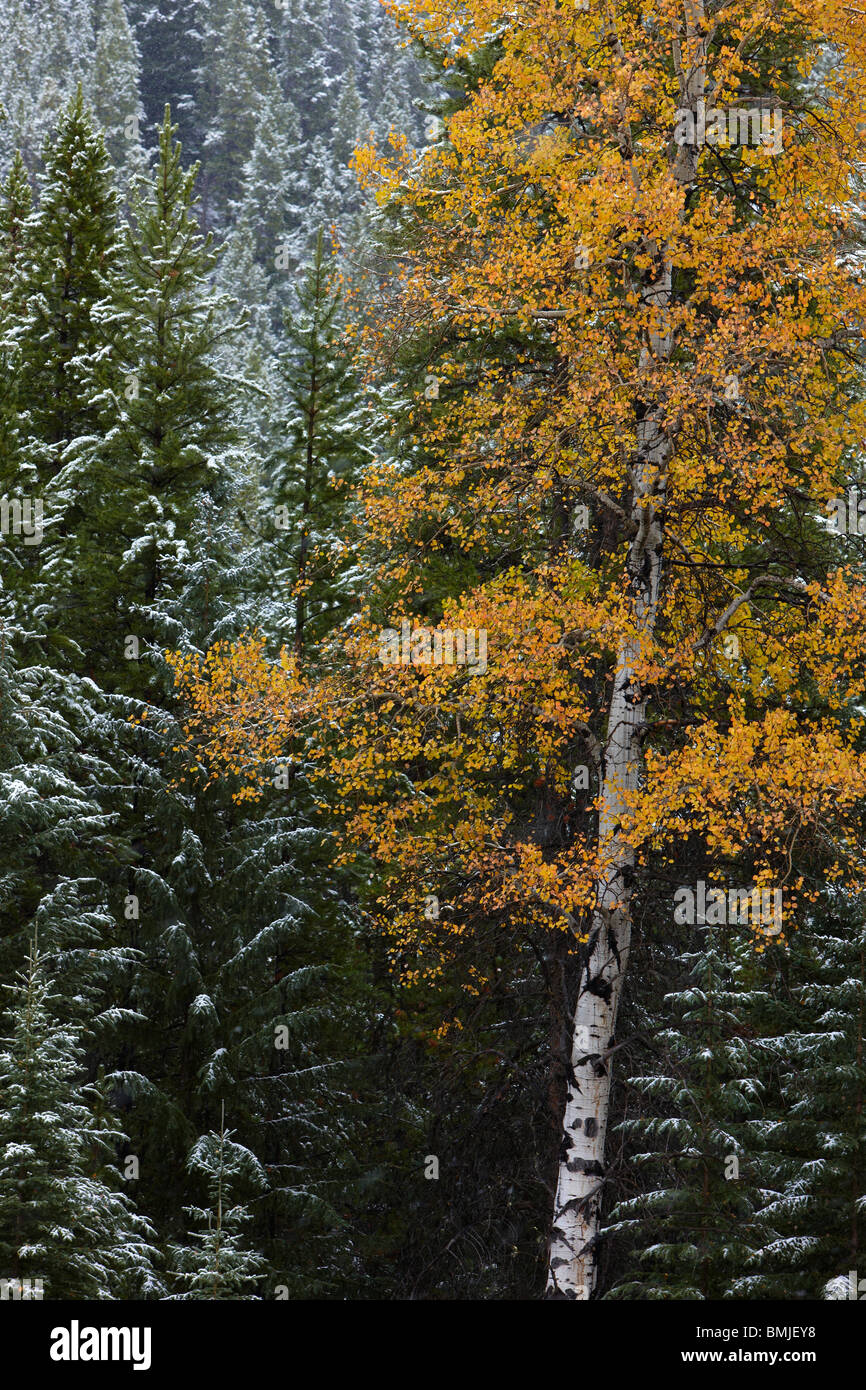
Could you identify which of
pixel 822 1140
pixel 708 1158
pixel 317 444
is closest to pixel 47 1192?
pixel 708 1158

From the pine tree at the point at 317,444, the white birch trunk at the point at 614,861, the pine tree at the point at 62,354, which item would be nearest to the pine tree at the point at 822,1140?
the white birch trunk at the point at 614,861

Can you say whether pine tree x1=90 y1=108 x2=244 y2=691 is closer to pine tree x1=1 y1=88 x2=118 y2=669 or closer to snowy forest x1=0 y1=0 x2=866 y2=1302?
snowy forest x1=0 y1=0 x2=866 y2=1302

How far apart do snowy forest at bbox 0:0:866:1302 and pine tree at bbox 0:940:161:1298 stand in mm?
35

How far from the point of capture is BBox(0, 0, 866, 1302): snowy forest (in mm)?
9336

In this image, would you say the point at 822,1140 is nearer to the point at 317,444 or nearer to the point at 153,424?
the point at 153,424

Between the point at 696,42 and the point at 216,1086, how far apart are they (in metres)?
9.63

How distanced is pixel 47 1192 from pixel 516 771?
611 cm

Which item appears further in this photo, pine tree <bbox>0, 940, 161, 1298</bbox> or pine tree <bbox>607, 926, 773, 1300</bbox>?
pine tree <bbox>607, 926, 773, 1300</bbox>

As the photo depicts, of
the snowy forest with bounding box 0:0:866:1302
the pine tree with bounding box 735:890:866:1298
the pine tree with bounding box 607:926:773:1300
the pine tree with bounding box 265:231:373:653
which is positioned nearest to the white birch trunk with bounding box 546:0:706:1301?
the snowy forest with bounding box 0:0:866:1302

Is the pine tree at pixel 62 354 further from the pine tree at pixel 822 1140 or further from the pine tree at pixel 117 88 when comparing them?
the pine tree at pixel 117 88

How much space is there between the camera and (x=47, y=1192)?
770cm

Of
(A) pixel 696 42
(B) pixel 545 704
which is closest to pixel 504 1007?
(B) pixel 545 704
